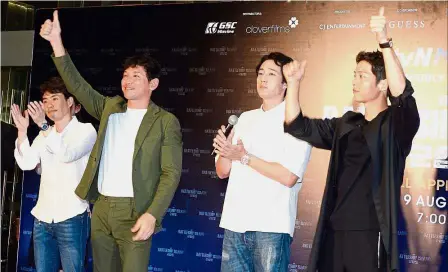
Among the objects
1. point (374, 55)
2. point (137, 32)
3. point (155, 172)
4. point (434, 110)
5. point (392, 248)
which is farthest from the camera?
point (137, 32)

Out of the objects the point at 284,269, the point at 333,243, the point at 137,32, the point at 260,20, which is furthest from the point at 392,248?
the point at 137,32

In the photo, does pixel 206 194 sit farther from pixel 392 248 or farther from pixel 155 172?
pixel 392 248

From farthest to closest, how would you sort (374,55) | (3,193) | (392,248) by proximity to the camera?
(3,193) → (374,55) → (392,248)

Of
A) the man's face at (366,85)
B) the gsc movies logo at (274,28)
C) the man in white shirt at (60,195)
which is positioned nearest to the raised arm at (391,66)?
the man's face at (366,85)

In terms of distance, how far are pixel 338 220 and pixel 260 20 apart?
93.7 inches

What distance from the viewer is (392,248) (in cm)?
309

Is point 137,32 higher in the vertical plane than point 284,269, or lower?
higher

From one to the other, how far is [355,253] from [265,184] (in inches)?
29.8

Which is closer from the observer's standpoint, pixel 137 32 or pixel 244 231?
pixel 244 231

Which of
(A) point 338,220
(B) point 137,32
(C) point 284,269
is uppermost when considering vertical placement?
(B) point 137,32

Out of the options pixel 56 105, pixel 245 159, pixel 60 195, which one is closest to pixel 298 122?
pixel 245 159

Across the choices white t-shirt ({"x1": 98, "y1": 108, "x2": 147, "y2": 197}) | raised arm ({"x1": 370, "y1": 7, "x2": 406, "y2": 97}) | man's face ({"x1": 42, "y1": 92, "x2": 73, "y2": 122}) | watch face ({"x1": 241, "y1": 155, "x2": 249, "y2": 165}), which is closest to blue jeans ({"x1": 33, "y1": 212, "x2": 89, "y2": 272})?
white t-shirt ({"x1": 98, "y1": 108, "x2": 147, "y2": 197})

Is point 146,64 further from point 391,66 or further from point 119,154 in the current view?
point 391,66

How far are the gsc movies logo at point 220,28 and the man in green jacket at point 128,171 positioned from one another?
52.8 inches
